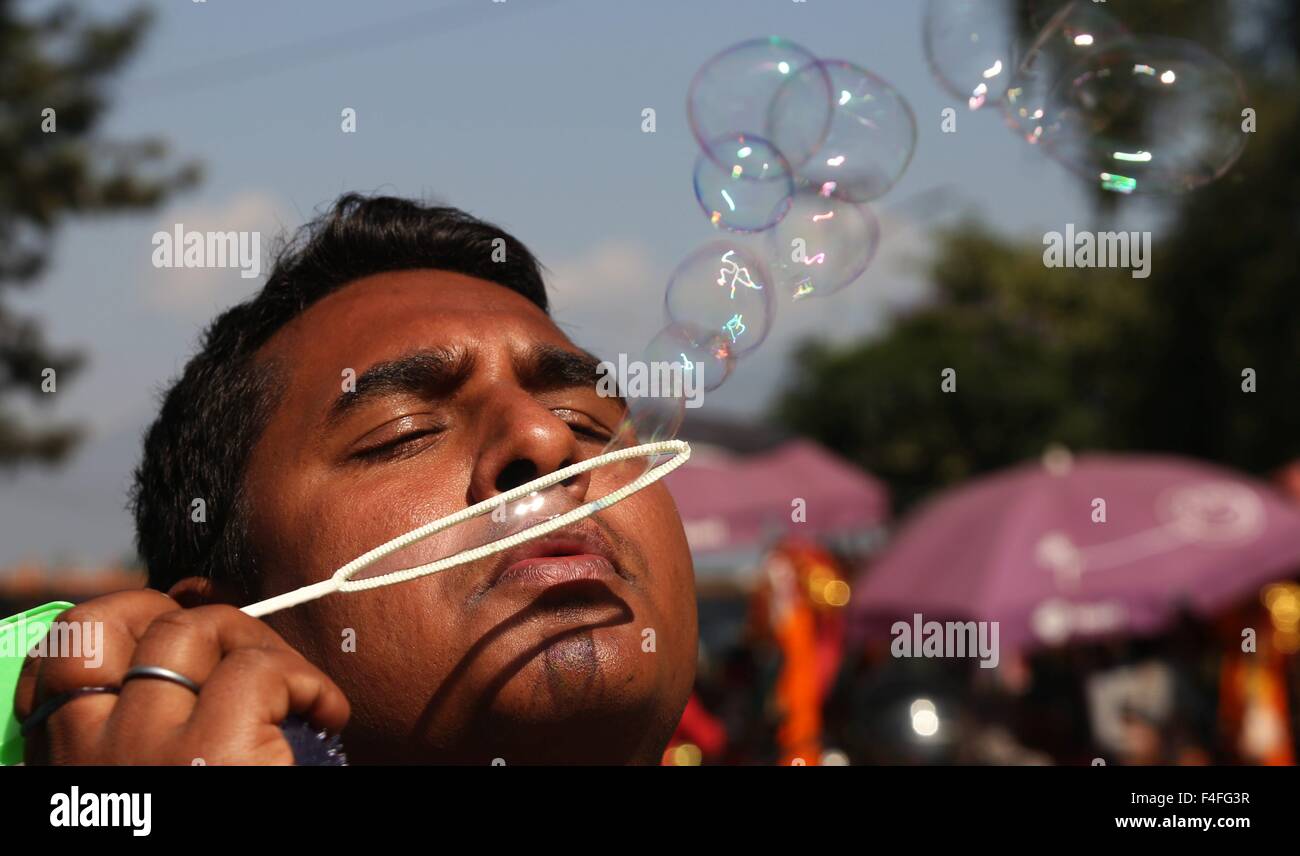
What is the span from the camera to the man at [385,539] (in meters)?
1.31

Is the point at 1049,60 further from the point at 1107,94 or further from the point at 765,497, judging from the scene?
the point at 765,497

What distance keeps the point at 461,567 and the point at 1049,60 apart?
239 cm

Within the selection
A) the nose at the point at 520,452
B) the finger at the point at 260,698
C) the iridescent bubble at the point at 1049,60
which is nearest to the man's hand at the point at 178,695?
the finger at the point at 260,698

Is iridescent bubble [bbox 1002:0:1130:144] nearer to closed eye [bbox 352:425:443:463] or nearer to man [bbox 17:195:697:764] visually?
man [bbox 17:195:697:764]

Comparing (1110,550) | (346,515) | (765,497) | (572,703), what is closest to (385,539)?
(346,515)

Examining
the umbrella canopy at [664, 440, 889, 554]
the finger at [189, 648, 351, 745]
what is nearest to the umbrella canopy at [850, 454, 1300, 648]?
the umbrella canopy at [664, 440, 889, 554]

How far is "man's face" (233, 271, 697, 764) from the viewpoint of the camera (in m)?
1.57

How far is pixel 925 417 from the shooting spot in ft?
149

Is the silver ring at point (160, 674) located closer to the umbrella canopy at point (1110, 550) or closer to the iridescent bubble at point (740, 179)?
the iridescent bubble at point (740, 179)

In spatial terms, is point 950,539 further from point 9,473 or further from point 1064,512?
point 9,473

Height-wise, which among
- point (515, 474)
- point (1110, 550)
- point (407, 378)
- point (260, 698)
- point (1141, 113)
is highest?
point (1141, 113)

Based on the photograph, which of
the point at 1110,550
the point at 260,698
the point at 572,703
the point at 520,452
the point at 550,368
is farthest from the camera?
the point at 1110,550

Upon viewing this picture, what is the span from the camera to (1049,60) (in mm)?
3365

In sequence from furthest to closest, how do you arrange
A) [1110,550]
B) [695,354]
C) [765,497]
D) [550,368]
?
[765,497] → [1110,550] → [695,354] → [550,368]
